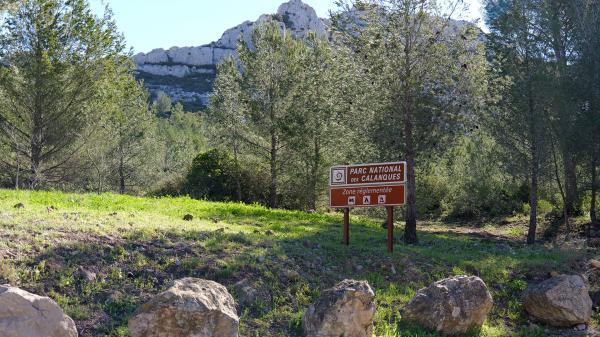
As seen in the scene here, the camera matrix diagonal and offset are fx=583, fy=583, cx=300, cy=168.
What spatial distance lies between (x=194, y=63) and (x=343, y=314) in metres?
157

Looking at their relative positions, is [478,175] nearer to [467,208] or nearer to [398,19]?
[467,208]

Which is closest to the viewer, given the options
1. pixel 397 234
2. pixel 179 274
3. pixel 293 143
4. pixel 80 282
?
pixel 80 282

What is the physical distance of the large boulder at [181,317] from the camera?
588 cm

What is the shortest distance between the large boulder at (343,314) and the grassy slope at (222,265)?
1.52ft

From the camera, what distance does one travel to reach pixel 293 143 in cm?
2725

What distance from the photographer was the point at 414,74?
14805 mm

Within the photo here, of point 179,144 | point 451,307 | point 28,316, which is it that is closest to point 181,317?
point 28,316

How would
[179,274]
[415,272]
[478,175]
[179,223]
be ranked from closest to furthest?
[179,274] → [415,272] → [179,223] → [478,175]

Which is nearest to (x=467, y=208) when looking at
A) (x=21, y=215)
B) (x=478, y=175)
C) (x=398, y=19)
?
(x=478, y=175)

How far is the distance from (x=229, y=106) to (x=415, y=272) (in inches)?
735

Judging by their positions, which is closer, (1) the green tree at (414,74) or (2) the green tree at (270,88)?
(1) the green tree at (414,74)

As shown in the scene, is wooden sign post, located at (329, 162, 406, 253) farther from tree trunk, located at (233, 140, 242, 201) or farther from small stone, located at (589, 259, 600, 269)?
tree trunk, located at (233, 140, 242, 201)

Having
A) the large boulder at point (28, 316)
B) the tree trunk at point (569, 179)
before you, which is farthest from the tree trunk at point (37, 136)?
the tree trunk at point (569, 179)

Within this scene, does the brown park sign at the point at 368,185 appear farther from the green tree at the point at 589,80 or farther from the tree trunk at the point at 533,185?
the green tree at the point at 589,80
